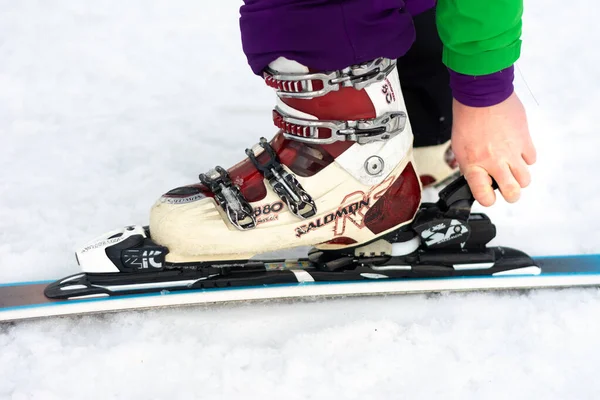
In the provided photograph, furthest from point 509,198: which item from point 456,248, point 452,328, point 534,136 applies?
point 534,136

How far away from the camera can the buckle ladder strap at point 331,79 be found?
107 centimetres

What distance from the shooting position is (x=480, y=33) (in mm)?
998

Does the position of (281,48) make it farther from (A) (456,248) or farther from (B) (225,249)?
(A) (456,248)

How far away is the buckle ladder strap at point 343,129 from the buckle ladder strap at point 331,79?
Result: 6 cm

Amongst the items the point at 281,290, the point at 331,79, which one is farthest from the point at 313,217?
the point at 331,79

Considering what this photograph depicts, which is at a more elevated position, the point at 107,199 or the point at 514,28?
the point at 514,28

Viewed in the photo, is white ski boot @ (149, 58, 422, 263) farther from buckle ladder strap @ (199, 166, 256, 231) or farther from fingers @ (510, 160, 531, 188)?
fingers @ (510, 160, 531, 188)

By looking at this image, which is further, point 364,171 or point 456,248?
point 456,248

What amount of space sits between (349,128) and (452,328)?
1.41 feet

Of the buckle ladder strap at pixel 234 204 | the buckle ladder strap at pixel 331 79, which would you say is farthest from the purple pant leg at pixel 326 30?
the buckle ladder strap at pixel 234 204

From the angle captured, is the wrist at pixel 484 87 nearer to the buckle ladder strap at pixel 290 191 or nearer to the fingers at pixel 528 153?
the fingers at pixel 528 153

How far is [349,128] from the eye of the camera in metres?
1.12

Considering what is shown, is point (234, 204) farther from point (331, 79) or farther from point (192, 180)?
point (192, 180)

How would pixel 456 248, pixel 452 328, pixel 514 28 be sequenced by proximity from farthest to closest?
1. pixel 456 248
2. pixel 452 328
3. pixel 514 28
